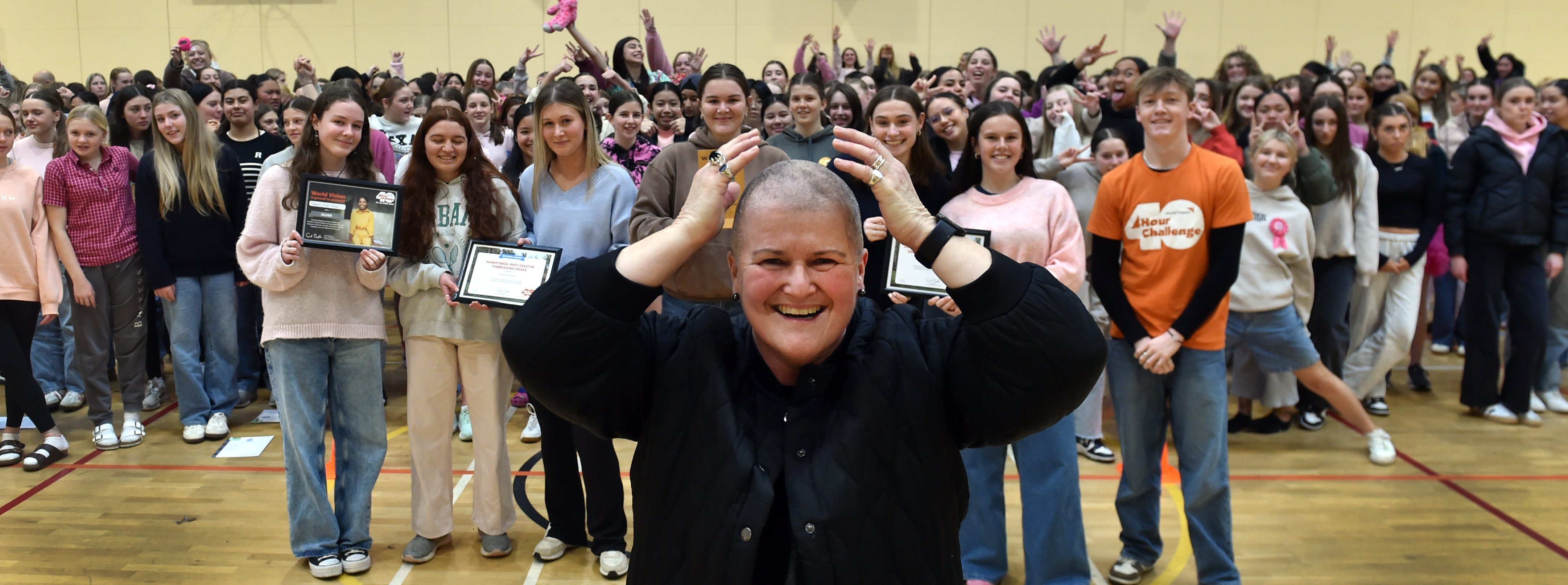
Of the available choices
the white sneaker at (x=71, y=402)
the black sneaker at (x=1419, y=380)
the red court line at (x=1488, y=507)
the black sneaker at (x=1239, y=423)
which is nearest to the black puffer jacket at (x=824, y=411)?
the red court line at (x=1488, y=507)

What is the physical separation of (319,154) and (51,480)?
7.97 ft

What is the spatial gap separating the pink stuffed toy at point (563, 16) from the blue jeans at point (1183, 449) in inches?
178

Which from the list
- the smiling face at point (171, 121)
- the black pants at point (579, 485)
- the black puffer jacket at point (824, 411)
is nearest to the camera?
the black puffer jacket at point (824, 411)

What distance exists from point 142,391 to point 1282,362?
569 centimetres

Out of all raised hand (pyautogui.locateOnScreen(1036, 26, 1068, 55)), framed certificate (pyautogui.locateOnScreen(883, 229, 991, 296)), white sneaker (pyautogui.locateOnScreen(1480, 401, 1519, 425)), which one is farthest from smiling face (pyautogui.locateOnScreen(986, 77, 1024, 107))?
raised hand (pyautogui.locateOnScreen(1036, 26, 1068, 55))

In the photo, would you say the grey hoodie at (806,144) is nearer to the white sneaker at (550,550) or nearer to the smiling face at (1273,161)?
the white sneaker at (550,550)

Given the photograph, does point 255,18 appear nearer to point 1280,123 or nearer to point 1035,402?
point 1280,123

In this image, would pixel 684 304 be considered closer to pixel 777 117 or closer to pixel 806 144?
pixel 806 144

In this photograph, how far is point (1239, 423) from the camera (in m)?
5.57

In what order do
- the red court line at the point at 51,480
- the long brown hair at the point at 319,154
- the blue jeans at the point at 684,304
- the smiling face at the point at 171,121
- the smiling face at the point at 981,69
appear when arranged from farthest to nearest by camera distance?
the smiling face at the point at 981,69 → the smiling face at the point at 171,121 → the red court line at the point at 51,480 → the blue jeans at the point at 684,304 → the long brown hair at the point at 319,154

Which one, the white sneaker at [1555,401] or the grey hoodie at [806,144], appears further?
the white sneaker at [1555,401]

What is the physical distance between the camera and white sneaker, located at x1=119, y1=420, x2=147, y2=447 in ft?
17.2

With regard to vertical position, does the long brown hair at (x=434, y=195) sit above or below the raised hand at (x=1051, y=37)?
below

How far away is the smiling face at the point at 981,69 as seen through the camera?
809 centimetres
